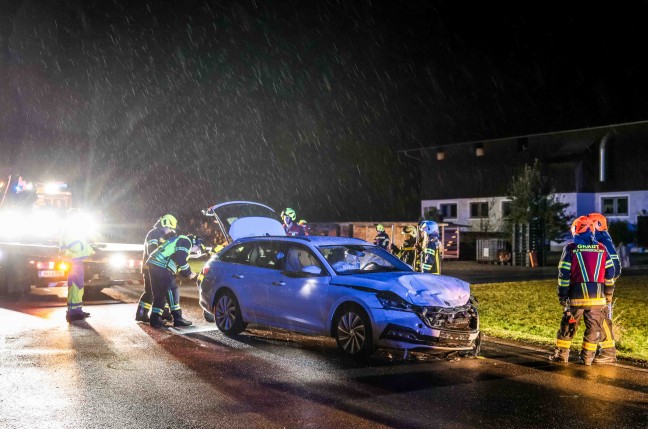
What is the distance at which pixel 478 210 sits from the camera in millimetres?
47562

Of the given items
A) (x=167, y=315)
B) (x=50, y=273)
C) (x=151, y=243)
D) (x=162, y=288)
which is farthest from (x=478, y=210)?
(x=162, y=288)

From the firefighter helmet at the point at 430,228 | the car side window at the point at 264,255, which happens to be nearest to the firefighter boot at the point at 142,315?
the car side window at the point at 264,255

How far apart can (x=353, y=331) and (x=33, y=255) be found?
9654mm

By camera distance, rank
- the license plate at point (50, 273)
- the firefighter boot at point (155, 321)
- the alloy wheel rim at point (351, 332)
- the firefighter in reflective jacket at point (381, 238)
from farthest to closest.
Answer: the firefighter in reflective jacket at point (381, 238), the license plate at point (50, 273), the firefighter boot at point (155, 321), the alloy wheel rim at point (351, 332)

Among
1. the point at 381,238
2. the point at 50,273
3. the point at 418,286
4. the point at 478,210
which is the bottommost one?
the point at 50,273

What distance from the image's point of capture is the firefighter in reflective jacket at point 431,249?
12195 millimetres

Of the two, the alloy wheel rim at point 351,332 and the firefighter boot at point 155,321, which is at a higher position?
the alloy wheel rim at point 351,332

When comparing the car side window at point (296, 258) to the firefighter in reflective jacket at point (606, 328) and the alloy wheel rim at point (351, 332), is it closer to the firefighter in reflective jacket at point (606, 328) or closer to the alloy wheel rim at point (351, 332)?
the alloy wheel rim at point (351, 332)

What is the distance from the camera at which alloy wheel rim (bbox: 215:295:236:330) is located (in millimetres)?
10750

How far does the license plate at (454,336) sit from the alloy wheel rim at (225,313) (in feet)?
11.6

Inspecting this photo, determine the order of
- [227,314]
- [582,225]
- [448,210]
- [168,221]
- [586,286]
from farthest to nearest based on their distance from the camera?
1. [448,210]
2. [168,221]
3. [227,314]
4. [582,225]
5. [586,286]

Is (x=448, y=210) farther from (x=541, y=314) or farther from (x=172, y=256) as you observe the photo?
(x=172, y=256)

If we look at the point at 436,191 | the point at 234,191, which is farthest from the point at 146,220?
the point at 436,191

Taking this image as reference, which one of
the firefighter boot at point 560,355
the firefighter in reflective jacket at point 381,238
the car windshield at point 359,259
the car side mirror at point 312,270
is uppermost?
the firefighter in reflective jacket at point 381,238
